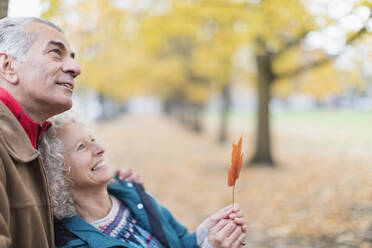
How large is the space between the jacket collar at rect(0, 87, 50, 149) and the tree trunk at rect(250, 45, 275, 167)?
8.19m

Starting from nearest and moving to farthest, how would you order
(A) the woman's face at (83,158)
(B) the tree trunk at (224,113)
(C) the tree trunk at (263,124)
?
(A) the woman's face at (83,158), (C) the tree trunk at (263,124), (B) the tree trunk at (224,113)

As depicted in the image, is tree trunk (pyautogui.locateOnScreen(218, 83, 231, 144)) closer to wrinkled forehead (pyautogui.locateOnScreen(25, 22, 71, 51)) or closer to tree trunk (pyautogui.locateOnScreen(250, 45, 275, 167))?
tree trunk (pyautogui.locateOnScreen(250, 45, 275, 167))

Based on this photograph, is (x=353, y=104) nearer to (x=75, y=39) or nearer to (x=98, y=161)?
(x=75, y=39)

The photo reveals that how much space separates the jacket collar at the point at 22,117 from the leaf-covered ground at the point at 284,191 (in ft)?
5.59

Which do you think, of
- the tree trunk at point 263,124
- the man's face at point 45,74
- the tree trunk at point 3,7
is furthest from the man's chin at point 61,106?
the tree trunk at point 263,124

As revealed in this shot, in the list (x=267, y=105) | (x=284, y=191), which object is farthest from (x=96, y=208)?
(x=267, y=105)

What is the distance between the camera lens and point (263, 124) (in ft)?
31.3

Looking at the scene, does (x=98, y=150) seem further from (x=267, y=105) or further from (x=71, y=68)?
(x=267, y=105)

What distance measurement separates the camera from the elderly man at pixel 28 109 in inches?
50.4

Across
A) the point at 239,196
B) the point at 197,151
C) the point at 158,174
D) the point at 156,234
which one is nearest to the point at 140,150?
the point at 197,151

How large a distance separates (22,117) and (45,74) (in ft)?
0.68

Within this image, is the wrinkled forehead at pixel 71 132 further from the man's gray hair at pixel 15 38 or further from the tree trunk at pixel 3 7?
the tree trunk at pixel 3 7

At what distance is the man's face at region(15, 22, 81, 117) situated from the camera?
4.81 feet

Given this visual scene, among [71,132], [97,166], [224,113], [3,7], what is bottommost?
[224,113]
